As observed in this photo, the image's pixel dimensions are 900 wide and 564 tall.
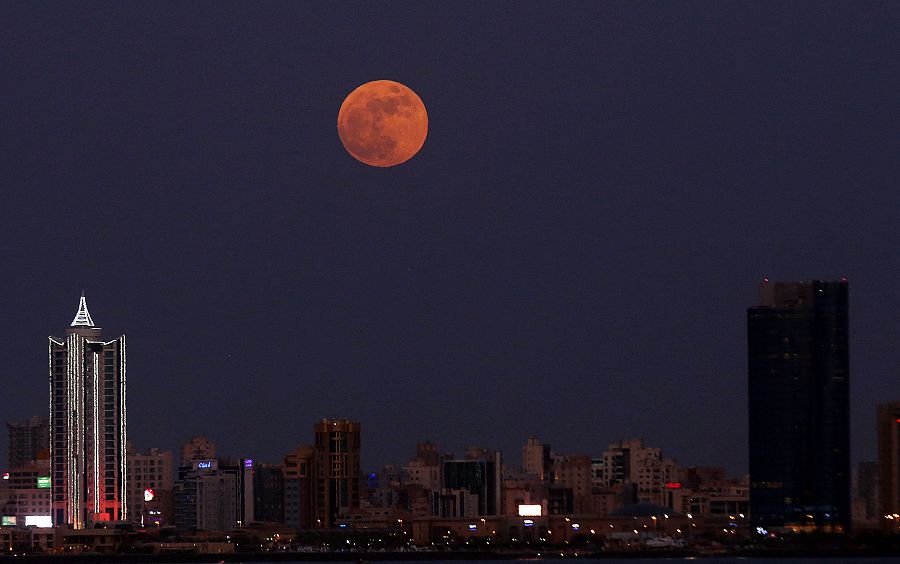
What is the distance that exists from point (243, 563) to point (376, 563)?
46.2 ft

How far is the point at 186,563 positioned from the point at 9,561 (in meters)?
18.1

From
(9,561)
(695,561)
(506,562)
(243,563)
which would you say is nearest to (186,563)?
(243,563)

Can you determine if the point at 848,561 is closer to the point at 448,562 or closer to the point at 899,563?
the point at 899,563

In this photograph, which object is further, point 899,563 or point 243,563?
point 243,563

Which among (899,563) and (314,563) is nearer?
(899,563)

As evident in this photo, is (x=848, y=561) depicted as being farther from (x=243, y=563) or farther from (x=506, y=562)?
(x=243, y=563)

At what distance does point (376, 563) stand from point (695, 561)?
107 feet

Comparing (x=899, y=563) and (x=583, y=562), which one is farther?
(x=583, y=562)

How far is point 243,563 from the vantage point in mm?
199500

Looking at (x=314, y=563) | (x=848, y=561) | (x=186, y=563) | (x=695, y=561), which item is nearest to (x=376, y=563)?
(x=314, y=563)

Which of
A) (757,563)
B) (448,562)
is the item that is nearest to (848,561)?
(757,563)

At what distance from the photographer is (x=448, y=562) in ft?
642

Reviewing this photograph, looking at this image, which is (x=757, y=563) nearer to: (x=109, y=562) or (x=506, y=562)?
(x=506, y=562)

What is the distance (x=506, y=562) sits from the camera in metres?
193
